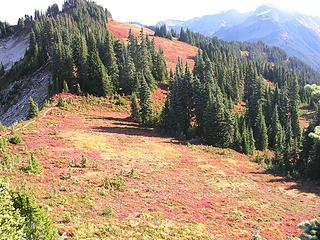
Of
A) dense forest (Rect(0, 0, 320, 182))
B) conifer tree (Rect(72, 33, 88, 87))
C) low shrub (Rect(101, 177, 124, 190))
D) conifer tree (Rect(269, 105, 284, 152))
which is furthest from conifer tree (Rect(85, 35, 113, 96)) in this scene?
low shrub (Rect(101, 177, 124, 190))

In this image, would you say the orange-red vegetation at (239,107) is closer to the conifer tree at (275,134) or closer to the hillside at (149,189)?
the conifer tree at (275,134)

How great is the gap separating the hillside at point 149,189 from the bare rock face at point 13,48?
97972mm

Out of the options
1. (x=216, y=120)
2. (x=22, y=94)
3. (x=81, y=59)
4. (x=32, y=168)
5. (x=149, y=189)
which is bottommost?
(x=149, y=189)

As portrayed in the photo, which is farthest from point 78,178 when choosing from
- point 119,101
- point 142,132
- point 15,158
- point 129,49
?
point 129,49

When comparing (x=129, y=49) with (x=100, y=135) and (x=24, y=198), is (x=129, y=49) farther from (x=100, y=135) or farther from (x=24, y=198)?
(x=24, y=198)

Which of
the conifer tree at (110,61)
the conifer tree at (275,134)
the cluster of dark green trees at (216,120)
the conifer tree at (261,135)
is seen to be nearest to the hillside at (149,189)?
the cluster of dark green trees at (216,120)

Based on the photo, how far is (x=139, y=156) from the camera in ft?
171

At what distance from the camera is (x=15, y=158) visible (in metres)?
38.7

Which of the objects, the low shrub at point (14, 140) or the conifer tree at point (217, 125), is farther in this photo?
the conifer tree at point (217, 125)

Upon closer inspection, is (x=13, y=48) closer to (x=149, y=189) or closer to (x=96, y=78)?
(x=96, y=78)

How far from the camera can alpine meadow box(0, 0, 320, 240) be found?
2852 centimetres

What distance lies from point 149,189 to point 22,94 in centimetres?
7537

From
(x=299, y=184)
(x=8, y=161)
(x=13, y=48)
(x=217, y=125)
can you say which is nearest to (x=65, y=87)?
(x=217, y=125)

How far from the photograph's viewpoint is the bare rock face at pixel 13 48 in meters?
153
